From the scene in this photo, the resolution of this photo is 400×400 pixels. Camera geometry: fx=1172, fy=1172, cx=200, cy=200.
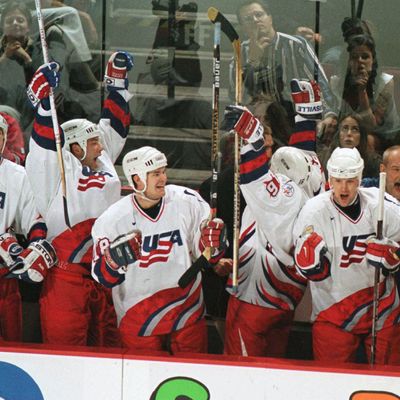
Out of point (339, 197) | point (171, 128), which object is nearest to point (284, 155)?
point (339, 197)

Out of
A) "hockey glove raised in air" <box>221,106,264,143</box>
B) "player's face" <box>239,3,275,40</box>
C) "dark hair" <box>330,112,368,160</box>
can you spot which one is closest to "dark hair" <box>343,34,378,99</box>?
"dark hair" <box>330,112,368,160</box>

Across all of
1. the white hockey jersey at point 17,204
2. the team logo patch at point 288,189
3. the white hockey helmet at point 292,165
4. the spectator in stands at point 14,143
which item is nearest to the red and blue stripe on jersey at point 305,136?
the white hockey helmet at point 292,165

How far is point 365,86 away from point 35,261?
1998mm

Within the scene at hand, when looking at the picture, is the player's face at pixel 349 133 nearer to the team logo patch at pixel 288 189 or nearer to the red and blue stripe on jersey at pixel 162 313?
the team logo patch at pixel 288 189

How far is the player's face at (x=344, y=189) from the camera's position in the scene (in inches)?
173

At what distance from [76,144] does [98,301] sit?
663mm

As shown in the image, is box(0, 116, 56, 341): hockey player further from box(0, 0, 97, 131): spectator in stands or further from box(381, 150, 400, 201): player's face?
box(381, 150, 400, 201): player's face

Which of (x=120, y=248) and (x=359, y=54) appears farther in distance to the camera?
(x=359, y=54)

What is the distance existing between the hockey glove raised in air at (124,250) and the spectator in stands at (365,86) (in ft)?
6.02

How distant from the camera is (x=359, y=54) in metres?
5.75

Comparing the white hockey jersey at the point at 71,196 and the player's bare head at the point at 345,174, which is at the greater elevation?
the player's bare head at the point at 345,174

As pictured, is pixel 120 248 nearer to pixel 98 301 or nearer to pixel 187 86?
pixel 98 301

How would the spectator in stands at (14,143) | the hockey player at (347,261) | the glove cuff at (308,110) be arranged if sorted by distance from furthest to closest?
the spectator in stands at (14,143)
the glove cuff at (308,110)
the hockey player at (347,261)

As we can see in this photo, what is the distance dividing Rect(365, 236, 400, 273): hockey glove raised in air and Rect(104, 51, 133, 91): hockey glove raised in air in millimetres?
1345
